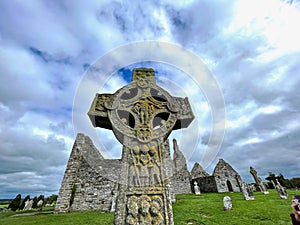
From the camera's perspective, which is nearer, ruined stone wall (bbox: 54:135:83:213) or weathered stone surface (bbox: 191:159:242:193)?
ruined stone wall (bbox: 54:135:83:213)

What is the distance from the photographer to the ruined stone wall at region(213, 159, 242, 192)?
28078mm

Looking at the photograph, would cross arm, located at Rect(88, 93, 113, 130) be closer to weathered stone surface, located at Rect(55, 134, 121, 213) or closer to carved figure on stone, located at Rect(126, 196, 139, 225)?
carved figure on stone, located at Rect(126, 196, 139, 225)

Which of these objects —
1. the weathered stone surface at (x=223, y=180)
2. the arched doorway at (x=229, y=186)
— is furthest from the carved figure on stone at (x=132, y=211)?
the arched doorway at (x=229, y=186)

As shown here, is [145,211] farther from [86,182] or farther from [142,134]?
[86,182]

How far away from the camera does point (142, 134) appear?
3.59 meters

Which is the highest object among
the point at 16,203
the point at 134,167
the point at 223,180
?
the point at 223,180

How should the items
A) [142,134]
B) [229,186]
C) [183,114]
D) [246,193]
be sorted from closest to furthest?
[142,134]
[183,114]
[246,193]
[229,186]

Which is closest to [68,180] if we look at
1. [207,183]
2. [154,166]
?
[154,166]

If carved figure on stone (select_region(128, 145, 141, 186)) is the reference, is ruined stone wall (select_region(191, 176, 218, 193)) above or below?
above

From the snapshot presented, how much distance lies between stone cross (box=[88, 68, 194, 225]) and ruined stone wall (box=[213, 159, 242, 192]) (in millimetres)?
28294

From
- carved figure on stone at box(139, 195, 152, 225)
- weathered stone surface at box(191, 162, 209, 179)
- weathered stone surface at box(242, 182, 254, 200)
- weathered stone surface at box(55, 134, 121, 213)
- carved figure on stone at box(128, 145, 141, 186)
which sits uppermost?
weathered stone surface at box(191, 162, 209, 179)

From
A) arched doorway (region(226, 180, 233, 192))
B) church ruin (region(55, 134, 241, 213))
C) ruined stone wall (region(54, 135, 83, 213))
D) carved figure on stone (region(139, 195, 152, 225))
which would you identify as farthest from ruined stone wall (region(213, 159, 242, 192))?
carved figure on stone (region(139, 195, 152, 225))

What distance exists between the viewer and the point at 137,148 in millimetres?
3410

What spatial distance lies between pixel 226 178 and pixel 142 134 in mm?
29858
